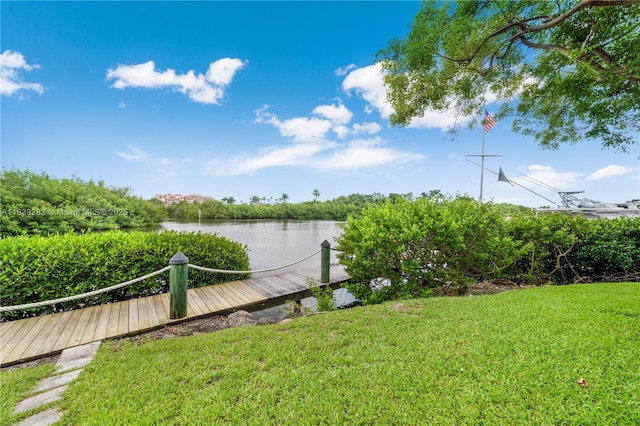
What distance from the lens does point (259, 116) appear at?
20.5 metres

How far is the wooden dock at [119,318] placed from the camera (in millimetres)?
3170

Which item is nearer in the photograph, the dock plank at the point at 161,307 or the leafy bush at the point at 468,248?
the dock plank at the point at 161,307

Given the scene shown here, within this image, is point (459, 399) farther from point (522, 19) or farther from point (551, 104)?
point (551, 104)

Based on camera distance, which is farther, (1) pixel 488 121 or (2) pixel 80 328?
(1) pixel 488 121

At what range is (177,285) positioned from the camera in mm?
3977

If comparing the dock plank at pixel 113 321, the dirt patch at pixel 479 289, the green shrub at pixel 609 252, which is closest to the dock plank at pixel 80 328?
the dock plank at pixel 113 321

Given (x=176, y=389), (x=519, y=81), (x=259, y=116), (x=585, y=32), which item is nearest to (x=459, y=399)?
(x=176, y=389)

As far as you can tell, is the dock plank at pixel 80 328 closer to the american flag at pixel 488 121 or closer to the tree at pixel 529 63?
the tree at pixel 529 63

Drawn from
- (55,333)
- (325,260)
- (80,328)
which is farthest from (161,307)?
(325,260)

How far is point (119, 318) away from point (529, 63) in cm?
1286

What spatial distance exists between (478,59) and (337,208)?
163ft

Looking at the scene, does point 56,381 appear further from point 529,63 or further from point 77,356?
point 529,63

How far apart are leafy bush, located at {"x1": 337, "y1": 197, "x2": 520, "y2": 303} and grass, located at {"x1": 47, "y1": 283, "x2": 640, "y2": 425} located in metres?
1.72

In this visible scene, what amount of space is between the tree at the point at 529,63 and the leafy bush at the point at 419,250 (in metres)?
3.62
